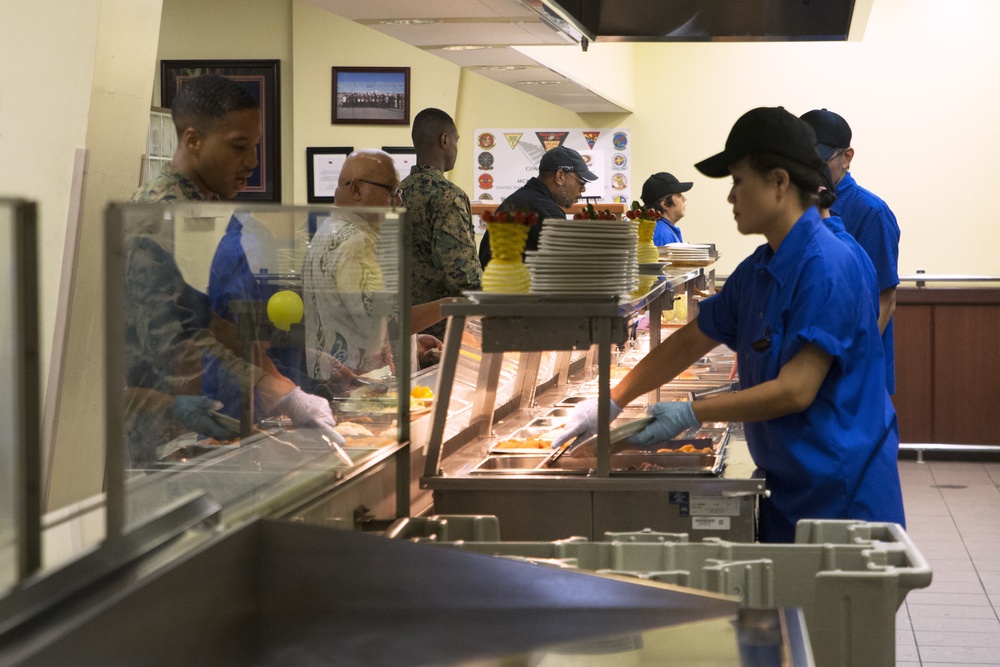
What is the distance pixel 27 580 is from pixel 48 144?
8.46 ft

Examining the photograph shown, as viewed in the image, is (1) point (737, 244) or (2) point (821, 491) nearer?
(2) point (821, 491)

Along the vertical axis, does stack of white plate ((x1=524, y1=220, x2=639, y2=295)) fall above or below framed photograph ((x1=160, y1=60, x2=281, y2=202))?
below

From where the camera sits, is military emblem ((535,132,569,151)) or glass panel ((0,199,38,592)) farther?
military emblem ((535,132,569,151))

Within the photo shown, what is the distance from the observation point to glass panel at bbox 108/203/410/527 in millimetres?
1482

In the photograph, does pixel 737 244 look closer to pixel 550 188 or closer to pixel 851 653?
pixel 550 188

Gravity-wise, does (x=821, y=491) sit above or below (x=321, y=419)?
below

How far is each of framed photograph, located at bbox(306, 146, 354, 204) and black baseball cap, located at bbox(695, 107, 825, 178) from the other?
659 cm

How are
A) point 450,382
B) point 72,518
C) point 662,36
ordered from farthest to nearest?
point 662,36 < point 450,382 < point 72,518

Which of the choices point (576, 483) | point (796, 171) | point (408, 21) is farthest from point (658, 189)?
point (576, 483)

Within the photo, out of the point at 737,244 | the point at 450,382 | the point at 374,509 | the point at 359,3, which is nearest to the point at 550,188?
the point at 359,3

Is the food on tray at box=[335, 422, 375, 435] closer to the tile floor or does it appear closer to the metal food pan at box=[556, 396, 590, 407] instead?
the metal food pan at box=[556, 396, 590, 407]

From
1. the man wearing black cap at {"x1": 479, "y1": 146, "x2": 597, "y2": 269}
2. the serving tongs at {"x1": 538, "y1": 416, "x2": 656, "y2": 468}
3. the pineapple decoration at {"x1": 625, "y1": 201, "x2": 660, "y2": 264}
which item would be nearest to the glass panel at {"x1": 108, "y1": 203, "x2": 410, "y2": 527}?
the serving tongs at {"x1": 538, "y1": 416, "x2": 656, "y2": 468}

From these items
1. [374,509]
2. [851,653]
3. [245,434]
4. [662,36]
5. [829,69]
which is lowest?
[851,653]

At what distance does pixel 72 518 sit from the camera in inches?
53.2
